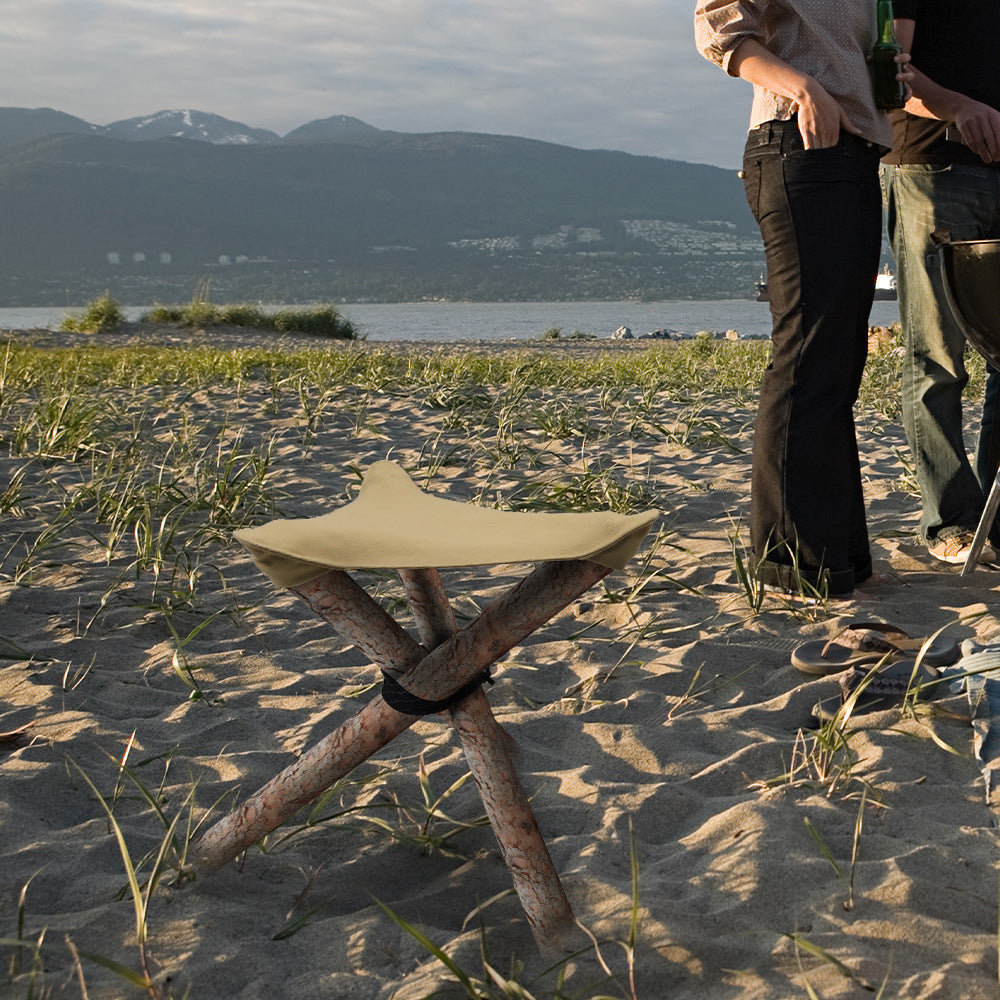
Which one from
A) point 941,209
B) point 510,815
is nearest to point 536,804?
point 510,815

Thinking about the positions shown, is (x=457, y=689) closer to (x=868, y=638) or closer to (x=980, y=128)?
(x=868, y=638)

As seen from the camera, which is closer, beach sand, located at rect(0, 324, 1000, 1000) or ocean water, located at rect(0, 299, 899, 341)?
beach sand, located at rect(0, 324, 1000, 1000)

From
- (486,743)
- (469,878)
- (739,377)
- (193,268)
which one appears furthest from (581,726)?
(193,268)

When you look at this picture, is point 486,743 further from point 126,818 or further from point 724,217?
point 724,217

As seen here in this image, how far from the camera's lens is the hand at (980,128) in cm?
263

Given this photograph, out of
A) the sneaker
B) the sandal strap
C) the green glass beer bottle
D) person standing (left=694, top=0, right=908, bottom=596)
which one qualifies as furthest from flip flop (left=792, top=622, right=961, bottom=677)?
the green glass beer bottle

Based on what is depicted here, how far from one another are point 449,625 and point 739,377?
6515 millimetres

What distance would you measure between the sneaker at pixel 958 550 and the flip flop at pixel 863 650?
2.48ft

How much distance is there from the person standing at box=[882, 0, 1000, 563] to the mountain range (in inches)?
3493

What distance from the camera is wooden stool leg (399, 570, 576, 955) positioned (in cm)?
131

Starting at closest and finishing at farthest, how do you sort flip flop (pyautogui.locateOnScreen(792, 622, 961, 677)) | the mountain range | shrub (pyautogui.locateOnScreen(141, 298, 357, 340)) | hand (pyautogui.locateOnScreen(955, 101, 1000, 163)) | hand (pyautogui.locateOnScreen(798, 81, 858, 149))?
1. flip flop (pyautogui.locateOnScreen(792, 622, 961, 677))
2. hand (pyautogui.locateOnScreen(798, 81, 858, 149))
3. hand (pyautogui.locateOnScreen(955, 101, 1000, 163))
4. shrub (pyautogui.locateOnScreen(141, 298, 357, 340))
5. the mountain range

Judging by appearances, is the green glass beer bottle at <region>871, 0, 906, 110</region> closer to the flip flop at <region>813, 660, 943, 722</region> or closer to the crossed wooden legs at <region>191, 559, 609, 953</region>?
the flip flop at <region>813, 660, 943, 722</region>

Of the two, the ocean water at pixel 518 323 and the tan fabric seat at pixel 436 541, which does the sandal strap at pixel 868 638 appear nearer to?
the tan fabric seat at pixel 436 541

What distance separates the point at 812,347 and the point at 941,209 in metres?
0.62
